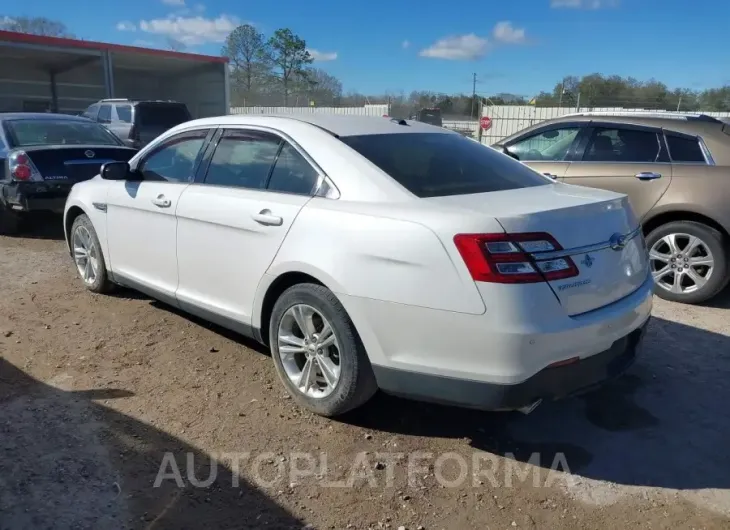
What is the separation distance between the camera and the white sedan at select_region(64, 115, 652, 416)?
2674 millimetres

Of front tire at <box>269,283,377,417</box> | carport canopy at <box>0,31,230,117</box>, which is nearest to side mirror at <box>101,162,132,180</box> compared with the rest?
front tire at <box>269,283,377,417</box>

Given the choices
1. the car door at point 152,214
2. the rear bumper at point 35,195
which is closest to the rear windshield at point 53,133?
the rear bumper at point 35,195

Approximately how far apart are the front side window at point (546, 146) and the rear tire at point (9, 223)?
257 inches

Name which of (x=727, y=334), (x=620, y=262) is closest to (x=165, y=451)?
(x=620, y=262)

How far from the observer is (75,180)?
304 inches

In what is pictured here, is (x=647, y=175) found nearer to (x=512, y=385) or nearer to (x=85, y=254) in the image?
(x=512, y=385)

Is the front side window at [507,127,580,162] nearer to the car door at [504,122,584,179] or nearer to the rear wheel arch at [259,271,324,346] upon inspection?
the car door at [504,122,584,179]

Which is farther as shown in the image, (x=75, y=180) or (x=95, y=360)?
(x=75, y=180)

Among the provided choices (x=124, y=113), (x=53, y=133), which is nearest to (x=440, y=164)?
(x=53, y=133)

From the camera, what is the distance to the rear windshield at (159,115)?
15.8 m

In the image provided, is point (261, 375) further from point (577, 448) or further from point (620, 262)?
point (620, 262)

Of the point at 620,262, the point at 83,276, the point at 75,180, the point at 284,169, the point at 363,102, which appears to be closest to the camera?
the point at 620,262

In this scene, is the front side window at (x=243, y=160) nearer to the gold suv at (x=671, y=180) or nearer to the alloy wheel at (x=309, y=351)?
the alloy wheel at (x=309, y=351)

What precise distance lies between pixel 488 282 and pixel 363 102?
3071 cm
